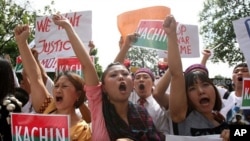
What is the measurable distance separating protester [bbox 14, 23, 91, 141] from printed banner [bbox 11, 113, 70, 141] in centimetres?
17

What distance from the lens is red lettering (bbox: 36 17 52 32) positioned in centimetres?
558

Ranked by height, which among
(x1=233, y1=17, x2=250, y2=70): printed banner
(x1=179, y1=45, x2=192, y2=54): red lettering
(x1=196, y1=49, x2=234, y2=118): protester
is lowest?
(x1=196, y1=49, x2=234, y2=118): protester

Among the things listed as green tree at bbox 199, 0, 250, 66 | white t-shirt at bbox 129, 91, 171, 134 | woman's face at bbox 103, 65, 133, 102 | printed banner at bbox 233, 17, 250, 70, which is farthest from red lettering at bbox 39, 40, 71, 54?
green tree at bbox 199, 0, 250, 66

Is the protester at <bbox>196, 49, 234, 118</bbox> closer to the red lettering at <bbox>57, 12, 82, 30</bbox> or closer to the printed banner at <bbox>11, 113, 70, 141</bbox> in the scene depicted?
the red lettering at <bbox>57, 12, 82, 30</bbox>

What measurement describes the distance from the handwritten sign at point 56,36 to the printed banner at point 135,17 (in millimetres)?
384

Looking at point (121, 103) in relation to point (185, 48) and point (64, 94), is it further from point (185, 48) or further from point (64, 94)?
point (185, 48)

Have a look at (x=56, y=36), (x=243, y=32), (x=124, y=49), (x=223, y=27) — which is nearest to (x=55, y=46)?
(x=56, y=36)

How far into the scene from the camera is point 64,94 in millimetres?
3416

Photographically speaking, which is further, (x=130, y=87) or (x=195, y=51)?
(x=195, y=51)

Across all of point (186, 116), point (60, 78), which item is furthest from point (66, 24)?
point (186, 116)

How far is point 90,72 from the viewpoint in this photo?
327 cm

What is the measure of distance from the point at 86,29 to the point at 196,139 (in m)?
2.79

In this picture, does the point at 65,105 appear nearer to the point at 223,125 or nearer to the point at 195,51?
the point at 223,125

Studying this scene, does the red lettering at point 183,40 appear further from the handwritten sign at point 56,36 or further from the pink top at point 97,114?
the pink top at point 97,114
